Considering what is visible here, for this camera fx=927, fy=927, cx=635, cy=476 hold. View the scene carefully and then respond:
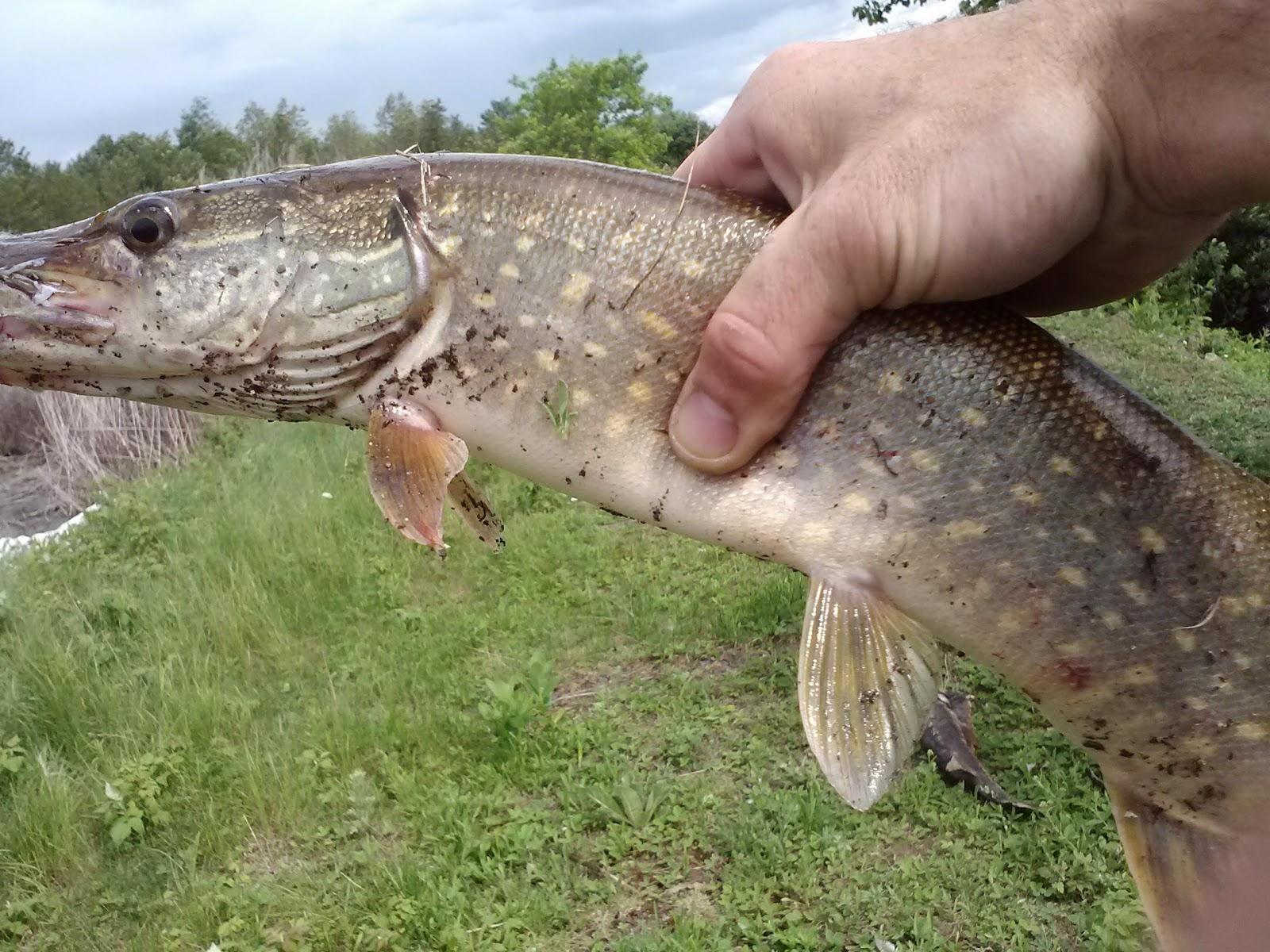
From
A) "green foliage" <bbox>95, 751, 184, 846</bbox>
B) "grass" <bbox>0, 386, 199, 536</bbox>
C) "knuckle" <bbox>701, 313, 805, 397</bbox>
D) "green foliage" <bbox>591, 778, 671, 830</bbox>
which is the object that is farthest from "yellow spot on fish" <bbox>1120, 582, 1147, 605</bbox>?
"grass" <bbox>0, 386, 199, 536</bbox>

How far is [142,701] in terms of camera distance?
4047mm

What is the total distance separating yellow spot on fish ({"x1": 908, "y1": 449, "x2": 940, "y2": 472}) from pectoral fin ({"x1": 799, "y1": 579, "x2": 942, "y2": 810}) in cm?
26

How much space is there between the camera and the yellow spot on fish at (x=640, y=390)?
1.83m

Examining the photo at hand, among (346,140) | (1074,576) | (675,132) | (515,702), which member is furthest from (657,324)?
(675,132)

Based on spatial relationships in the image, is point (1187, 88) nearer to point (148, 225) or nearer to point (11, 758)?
point (148, 225)

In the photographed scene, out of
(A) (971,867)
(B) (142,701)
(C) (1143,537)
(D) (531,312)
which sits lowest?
(A) (971,867)

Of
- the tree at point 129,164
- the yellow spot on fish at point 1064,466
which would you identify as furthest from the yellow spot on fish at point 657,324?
the tree at point 129,164

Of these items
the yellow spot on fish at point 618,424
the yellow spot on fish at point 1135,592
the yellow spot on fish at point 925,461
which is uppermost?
the yellow spot on fish at point 618,424

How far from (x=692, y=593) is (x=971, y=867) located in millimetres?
2111

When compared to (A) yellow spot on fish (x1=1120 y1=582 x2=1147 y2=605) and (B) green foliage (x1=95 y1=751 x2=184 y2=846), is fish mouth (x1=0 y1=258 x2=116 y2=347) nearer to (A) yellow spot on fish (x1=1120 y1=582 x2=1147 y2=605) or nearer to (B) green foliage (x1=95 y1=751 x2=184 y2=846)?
(A) yellow spot on fish (x1=1120 y1=582 x2=1147 y2=605)

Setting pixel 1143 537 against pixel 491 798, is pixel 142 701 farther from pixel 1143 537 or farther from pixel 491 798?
pixel 1143 537

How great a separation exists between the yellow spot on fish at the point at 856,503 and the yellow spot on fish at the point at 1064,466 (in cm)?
34

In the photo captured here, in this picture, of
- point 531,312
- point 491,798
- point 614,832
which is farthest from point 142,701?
point 531,312

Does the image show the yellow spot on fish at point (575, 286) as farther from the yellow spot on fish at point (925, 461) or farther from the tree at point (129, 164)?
the tree at point (129, 164)
